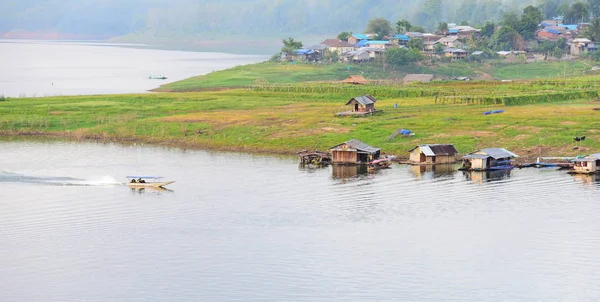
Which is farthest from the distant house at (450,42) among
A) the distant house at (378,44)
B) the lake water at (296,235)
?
the lake water at (296,235)

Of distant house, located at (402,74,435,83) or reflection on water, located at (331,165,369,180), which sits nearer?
reflection on water, located at (331,165,369,180)

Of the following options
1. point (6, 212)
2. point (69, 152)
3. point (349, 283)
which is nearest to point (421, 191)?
point (349, 283)

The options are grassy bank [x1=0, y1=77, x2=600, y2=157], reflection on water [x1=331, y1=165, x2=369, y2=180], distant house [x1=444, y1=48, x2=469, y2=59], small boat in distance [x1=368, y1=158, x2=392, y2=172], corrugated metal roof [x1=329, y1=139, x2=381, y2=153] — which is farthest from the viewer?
distant house [x1=444, y1=48, x2=469, y2=59]

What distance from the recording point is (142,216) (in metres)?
60.2

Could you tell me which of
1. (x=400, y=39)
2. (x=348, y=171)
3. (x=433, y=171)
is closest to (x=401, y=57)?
(x=400, y=39)

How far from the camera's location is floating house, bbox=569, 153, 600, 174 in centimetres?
7500

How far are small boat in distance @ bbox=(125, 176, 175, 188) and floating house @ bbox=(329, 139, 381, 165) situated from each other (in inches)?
602

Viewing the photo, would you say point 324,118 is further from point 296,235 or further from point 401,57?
point 401,57

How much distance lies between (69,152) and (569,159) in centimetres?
4155

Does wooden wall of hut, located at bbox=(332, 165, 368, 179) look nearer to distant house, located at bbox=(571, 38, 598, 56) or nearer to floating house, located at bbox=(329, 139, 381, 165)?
floating house, located at bbox=(329, 139, 381, 165)

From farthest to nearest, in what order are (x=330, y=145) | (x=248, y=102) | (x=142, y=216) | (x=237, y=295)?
(x=248, y=102) → (x=330, y=145) → (x=142, y=216) → (x=237, y=295)

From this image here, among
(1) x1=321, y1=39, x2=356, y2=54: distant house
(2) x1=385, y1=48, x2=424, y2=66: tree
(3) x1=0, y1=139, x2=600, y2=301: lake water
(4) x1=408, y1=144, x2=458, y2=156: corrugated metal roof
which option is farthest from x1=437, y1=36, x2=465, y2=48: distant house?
(3) x1=0, y1=139, x2=600, y2=301: lake water

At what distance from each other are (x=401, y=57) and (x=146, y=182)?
97.7m

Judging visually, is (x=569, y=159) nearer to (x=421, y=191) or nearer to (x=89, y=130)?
(x=421, y=191)
